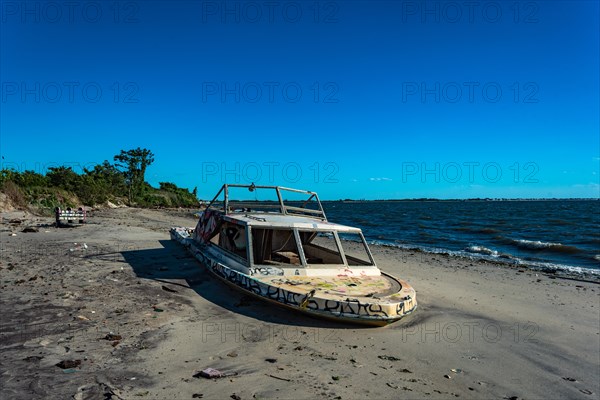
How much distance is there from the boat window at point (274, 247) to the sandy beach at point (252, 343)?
4.12ft

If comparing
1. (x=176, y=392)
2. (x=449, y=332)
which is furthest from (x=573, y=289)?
(x=176, y=392)

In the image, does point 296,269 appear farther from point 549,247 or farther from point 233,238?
point 549,247

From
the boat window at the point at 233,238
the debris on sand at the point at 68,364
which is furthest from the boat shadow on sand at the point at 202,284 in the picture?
the debris on sand at the point at 68,364

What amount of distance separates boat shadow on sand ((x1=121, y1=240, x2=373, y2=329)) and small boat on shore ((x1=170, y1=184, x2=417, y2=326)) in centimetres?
24

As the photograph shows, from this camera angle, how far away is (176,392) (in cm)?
394

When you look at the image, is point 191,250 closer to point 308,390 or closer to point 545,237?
point 308,390

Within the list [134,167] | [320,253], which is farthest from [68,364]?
[134,167]

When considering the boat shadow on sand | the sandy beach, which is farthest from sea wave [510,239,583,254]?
the boat shadow on sand

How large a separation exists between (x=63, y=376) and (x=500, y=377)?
4.98 meters

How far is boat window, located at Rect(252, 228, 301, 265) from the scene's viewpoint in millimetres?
8922

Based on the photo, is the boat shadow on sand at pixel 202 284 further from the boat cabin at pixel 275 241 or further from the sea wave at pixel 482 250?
the sea wave at pixel 482 250

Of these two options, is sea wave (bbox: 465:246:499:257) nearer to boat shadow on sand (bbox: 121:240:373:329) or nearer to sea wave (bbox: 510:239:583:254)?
sea wave (bbox: 510:239:583:254)

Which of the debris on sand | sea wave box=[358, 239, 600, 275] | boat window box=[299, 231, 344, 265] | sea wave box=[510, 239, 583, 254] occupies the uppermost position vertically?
boat window box=[299, 231, 344, 265]

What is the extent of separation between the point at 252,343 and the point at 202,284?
321 cm
